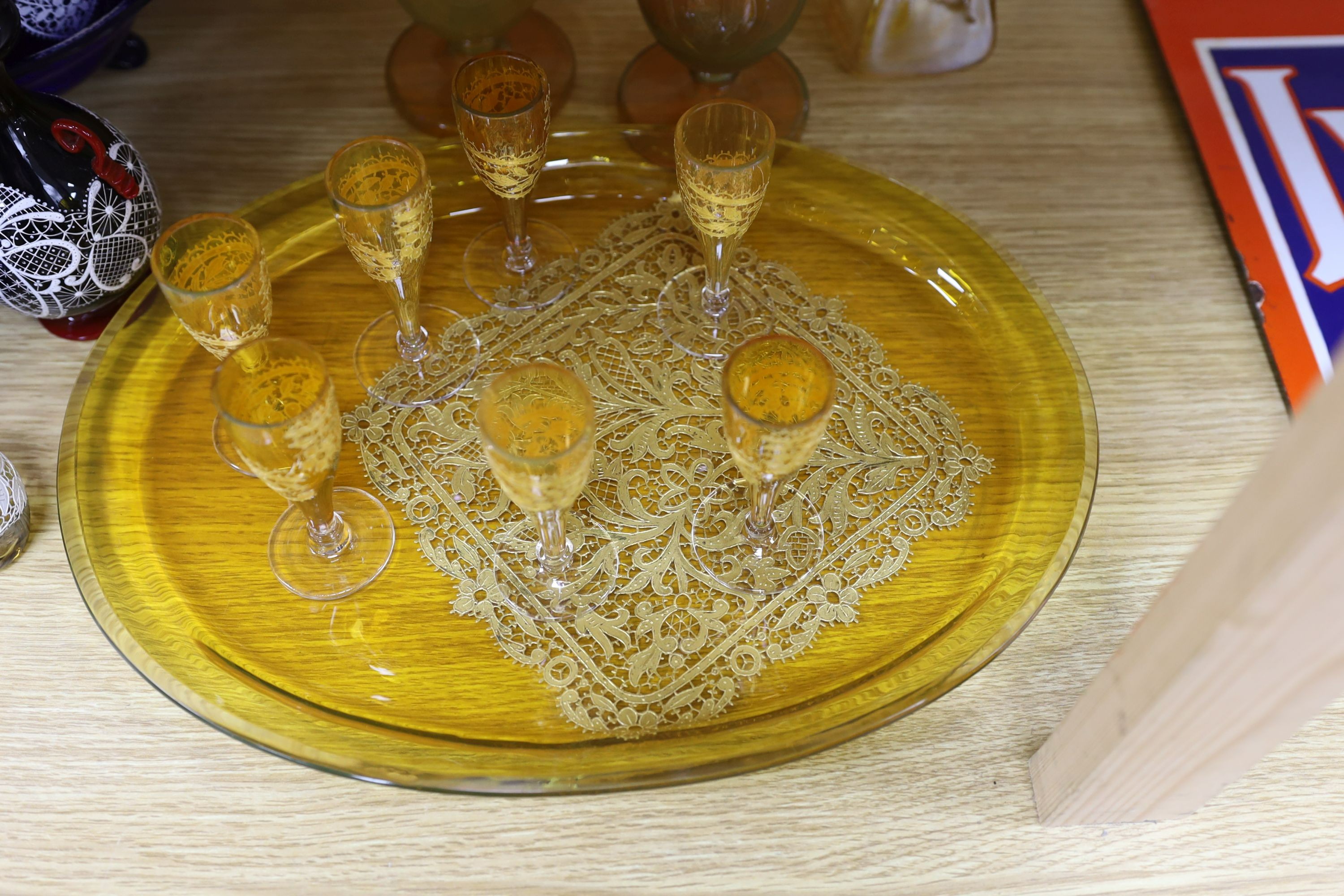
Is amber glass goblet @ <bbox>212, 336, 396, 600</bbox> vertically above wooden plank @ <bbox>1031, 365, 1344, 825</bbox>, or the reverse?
wooden plank @ <bbox>1031, 365, 1344, 825</bbox>

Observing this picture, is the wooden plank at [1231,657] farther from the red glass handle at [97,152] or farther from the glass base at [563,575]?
the red glass handle at [97,152]

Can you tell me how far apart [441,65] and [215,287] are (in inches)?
12.9

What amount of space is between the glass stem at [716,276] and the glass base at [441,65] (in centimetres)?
22

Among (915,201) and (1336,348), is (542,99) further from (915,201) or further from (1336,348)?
(1336,348)

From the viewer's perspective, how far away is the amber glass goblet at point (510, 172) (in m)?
0.58

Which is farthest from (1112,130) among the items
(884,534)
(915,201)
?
(884,534)

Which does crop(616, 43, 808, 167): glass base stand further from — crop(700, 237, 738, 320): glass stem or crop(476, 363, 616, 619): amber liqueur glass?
crop(476, 363, 616, 619): amber liqueur glass

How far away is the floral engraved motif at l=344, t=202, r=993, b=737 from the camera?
54cm

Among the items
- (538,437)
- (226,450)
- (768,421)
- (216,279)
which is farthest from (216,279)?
(768,421)

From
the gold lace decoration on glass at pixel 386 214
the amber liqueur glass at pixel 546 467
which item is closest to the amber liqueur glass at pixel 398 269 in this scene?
the gold lace decoration on glass at pixel 386 214

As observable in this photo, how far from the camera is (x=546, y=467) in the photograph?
463 millimetres

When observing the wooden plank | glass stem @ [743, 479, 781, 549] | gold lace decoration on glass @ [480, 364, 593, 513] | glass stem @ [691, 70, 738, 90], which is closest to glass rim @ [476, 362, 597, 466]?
gold lace decoration on glass @ [480, 364, 593, 513]

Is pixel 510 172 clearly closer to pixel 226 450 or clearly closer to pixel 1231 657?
pixel 226 450

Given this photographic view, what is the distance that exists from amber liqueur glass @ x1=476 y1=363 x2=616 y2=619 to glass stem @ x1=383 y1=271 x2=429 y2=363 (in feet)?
0.41
